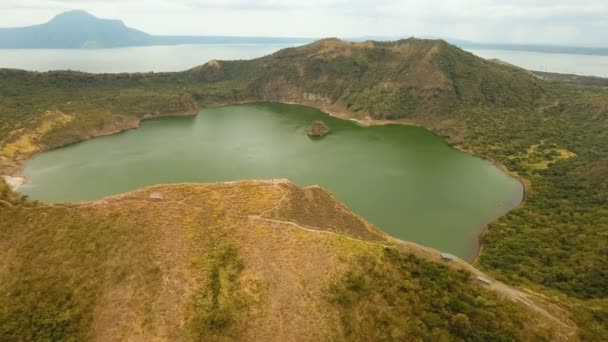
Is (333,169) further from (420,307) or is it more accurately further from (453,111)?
(453,111)

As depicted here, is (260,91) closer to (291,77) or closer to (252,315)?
(291,77)

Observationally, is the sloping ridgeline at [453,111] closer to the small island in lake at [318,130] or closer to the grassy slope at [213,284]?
the grassy slope at [213,284]

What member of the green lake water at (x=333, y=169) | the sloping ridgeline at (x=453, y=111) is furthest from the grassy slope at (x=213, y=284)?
the green lake water at (x=333, y=169)

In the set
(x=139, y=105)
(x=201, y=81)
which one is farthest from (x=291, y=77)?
(x=139, y=105)

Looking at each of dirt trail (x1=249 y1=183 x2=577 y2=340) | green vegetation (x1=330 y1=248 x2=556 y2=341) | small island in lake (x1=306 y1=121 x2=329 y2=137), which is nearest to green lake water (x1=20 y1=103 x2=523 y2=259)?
small island in lake (x1=306 y1=121 x2=329 y2=137)

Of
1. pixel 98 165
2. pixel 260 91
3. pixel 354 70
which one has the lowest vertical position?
pixel 98 165
